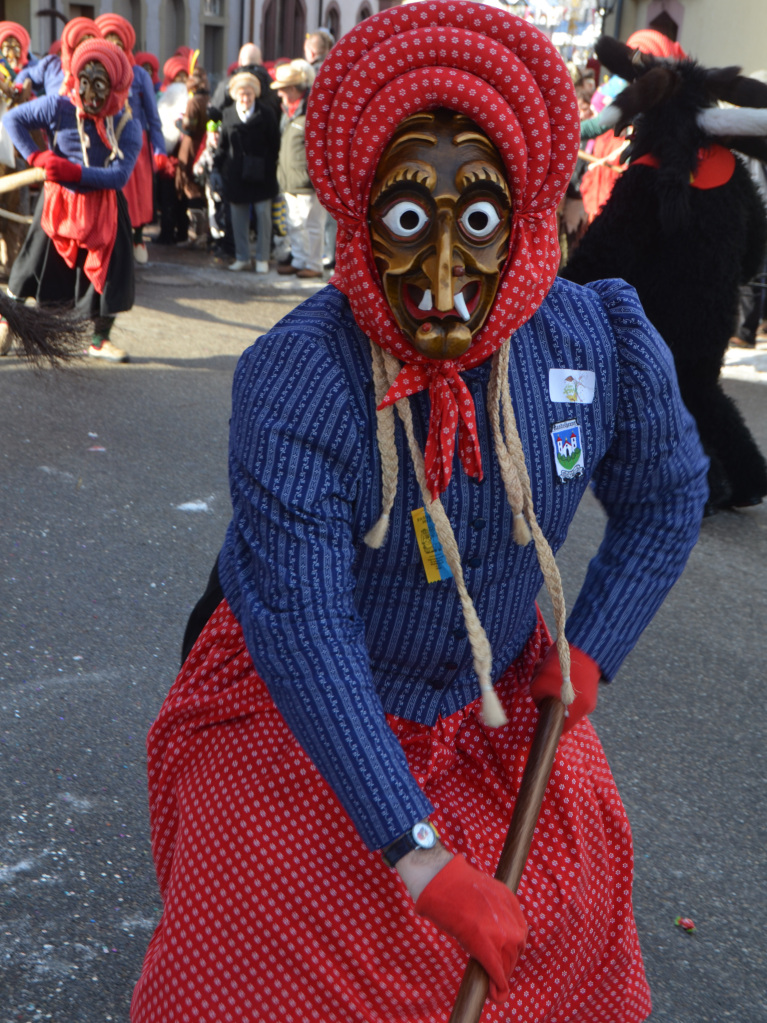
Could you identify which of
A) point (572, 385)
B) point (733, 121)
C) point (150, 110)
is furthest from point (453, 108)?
point (150, 110)

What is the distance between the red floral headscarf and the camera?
1457mm

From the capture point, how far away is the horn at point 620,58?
491 centimetres

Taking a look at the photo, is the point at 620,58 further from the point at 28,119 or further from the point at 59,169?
the point at 28,119

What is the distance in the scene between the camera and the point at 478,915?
134 centimetres

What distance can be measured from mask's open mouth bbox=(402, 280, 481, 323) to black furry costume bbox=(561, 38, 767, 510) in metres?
3.30

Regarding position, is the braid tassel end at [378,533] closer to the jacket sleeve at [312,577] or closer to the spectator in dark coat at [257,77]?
the jacket sleeve at [312,577]

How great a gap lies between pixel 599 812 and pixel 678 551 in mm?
420

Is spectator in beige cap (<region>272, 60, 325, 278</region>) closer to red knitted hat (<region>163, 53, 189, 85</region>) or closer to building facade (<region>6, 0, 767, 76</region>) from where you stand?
red knitted hat (<region>163, 53, 189, 85</region>)

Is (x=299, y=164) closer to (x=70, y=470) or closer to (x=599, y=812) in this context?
(x=70, y=470)

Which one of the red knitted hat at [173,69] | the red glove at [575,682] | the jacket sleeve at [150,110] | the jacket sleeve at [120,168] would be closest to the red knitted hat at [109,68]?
the jacket sleeve at [120,168]

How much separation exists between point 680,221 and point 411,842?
3716mm

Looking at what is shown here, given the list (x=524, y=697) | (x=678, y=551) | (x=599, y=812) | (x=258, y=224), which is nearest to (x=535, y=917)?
(x=599, y=812)

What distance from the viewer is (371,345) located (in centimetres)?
158

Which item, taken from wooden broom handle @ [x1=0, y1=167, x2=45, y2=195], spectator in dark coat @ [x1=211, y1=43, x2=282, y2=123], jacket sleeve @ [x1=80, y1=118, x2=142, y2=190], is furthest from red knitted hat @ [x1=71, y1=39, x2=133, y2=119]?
spectator in dark coat @ [x1=211, y1=43, x2=282, y2=123]
